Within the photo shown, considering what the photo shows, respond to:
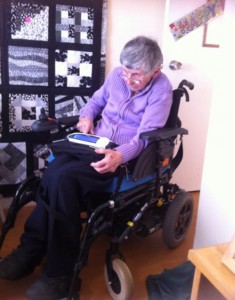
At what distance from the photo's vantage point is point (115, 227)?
1514mm

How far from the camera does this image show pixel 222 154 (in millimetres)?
1433

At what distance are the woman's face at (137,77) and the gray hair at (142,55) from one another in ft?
0.07

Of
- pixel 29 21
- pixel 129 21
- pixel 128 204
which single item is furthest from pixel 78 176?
pixel 129 21

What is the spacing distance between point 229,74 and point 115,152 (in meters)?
0.58

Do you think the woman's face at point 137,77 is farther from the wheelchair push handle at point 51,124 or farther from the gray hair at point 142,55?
the wheelchair push handle at point 51,124

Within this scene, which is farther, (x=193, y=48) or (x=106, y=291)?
(x=193, y=48)

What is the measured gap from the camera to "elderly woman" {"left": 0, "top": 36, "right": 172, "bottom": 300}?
4.30 ft

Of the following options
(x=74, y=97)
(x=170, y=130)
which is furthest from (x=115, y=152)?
(x=74, y=97)

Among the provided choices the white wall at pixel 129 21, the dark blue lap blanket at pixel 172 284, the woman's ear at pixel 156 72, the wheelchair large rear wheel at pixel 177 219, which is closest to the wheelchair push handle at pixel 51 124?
the woman's ear at pixel 156 72

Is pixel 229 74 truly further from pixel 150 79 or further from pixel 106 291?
pixel 106 291

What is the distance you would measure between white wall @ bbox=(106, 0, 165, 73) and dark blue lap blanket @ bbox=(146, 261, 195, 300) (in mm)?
1246

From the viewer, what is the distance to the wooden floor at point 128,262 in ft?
4.81

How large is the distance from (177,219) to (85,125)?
0.70 meters

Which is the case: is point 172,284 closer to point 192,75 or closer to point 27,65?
point 192,75
